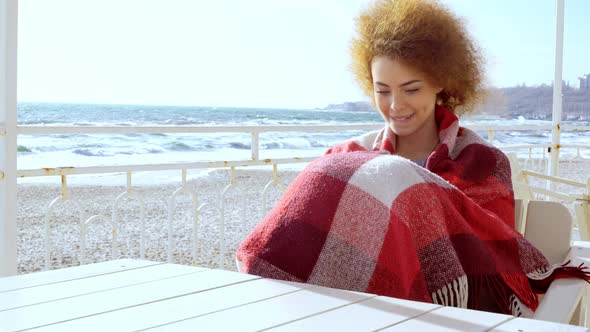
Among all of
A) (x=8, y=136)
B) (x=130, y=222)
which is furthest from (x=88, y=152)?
(x=8, y=136)

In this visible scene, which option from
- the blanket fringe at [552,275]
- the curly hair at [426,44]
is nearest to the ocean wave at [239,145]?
the curly hair at [426,44]

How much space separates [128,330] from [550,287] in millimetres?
807

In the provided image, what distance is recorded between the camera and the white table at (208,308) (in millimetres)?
816

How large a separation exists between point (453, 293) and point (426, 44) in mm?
686

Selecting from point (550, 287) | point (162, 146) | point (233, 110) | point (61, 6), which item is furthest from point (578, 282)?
point (61, 6)

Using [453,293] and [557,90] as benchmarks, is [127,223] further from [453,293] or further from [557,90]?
[453,293]

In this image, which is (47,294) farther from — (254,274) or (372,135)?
(372,135)

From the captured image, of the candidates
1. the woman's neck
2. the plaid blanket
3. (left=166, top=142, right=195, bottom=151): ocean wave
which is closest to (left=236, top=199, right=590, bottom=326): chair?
the plaid blanket

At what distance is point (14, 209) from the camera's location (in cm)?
229

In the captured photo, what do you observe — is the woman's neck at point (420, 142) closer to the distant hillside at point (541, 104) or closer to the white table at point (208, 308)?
the white table at point (208, 308)

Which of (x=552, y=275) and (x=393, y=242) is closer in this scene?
(x=393, y=242)

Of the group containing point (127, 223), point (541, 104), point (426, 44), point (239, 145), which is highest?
point (541, 104)

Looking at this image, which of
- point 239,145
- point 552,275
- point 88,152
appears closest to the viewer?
point 552,275

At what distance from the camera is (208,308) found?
895 mm
